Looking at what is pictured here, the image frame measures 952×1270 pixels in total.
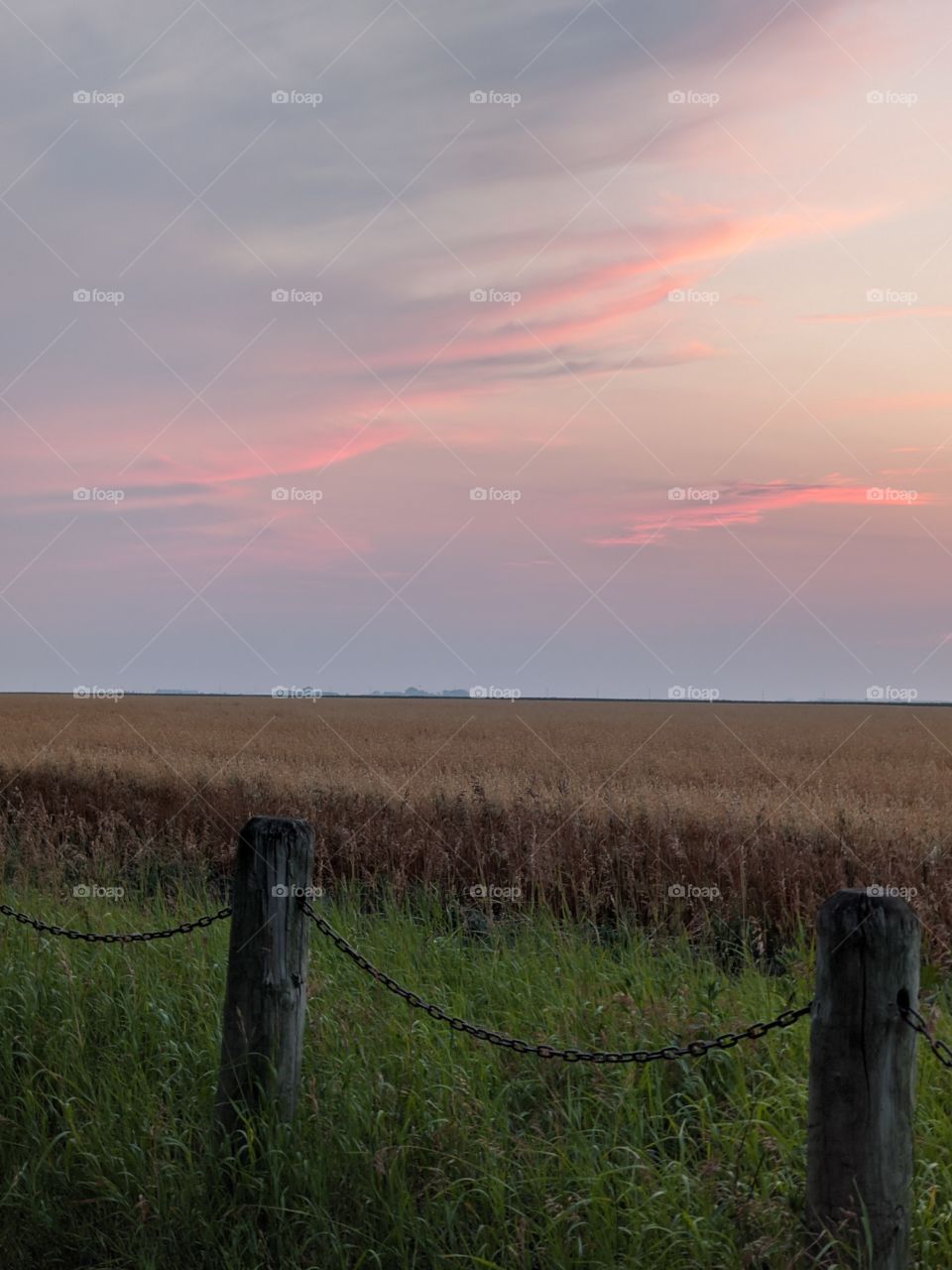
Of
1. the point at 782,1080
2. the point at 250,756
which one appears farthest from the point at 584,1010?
the point at 250,756

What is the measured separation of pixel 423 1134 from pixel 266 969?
867 millimetres

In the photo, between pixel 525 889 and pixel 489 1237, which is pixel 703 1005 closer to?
pixel 489 1237

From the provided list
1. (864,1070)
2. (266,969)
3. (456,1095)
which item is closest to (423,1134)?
(456,1095)

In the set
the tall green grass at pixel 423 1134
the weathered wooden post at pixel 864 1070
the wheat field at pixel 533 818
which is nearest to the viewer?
the weathered wooden post at pixel 864 1070

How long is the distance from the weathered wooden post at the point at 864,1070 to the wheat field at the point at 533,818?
15.4ft

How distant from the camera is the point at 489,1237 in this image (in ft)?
12.8

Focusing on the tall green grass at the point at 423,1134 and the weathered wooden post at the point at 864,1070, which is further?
the tall green grass at the point at 423,1134

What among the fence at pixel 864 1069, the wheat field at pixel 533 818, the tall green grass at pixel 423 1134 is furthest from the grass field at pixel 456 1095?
the fence at pixel 864 1069

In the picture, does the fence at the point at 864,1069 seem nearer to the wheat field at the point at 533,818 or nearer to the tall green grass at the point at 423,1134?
the tall green grass at the point at 423,1134

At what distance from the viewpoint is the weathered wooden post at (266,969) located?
437 cm

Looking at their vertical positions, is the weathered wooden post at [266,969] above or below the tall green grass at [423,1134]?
above

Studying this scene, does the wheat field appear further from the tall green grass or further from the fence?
the fence

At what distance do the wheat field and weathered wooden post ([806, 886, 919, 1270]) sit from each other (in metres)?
4.68

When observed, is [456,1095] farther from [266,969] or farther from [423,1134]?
[266,969]
